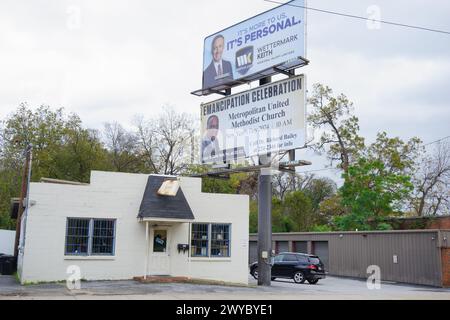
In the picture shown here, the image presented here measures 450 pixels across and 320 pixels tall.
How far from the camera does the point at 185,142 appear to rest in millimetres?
57938

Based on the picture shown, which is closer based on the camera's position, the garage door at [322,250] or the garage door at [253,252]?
the garage door at [322,250]

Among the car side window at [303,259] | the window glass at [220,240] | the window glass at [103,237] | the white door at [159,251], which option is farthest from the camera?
the car side window at [303,259]

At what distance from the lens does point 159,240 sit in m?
23.1

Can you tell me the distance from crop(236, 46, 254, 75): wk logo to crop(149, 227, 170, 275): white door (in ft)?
25.9

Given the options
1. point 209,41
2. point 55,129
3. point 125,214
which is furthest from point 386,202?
point 55,129

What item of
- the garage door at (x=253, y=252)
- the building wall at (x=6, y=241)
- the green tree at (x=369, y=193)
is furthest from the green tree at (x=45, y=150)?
the green tree at (x=369, y=193)

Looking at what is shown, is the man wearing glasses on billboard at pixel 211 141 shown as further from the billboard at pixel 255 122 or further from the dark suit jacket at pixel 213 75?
the dark suit jacket at pixel 213 75

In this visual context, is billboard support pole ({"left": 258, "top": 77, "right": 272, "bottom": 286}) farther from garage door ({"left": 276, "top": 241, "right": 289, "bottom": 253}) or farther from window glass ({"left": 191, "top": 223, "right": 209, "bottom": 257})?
garage door ({"left": 276, "top": 241, "right": 289, "bottom": 253})

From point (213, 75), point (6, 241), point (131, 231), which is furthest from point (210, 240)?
point (6, 241)

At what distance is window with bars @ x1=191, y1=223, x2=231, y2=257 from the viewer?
23781mm

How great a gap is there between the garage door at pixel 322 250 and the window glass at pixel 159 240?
18.9 m

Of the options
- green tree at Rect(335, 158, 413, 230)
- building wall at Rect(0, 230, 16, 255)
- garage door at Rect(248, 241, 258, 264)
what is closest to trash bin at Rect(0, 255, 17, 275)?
building wall at Rect(0, 230, 16, 255)

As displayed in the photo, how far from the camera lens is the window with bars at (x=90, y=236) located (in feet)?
70.5
